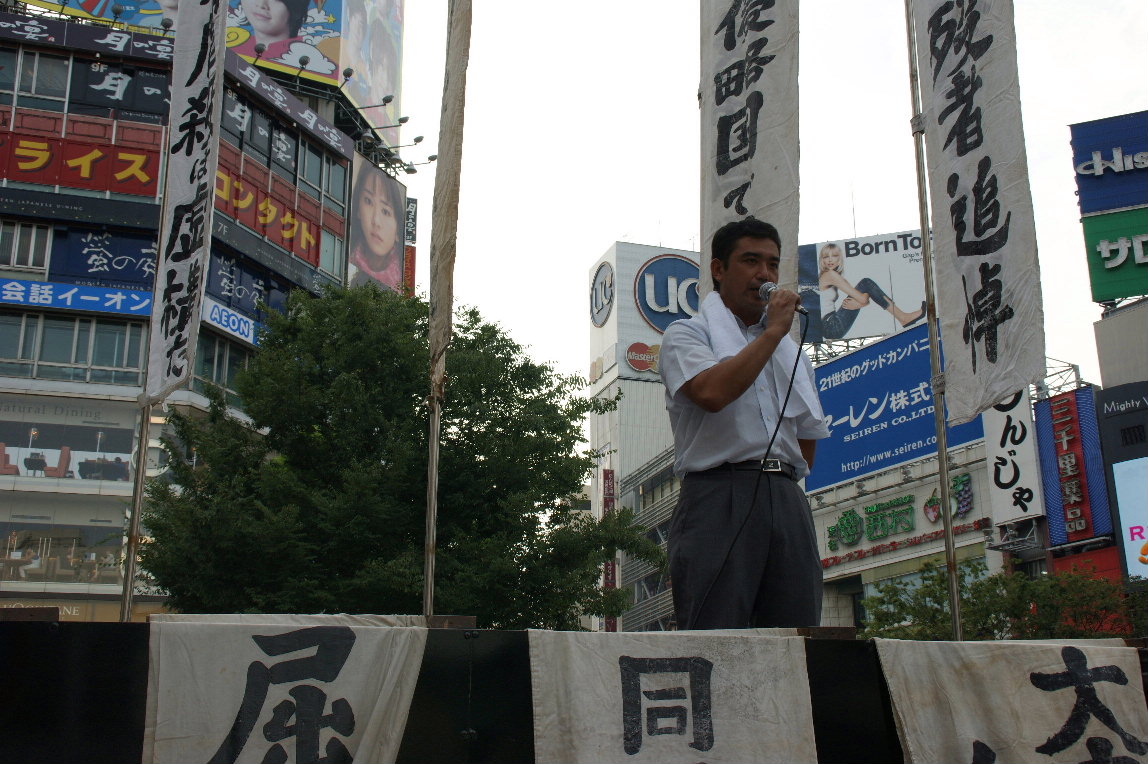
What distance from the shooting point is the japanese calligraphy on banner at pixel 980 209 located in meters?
5.97

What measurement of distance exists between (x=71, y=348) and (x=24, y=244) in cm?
270

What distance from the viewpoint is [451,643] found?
2.52 m

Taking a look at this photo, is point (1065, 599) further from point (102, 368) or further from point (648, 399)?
point (648, 399)

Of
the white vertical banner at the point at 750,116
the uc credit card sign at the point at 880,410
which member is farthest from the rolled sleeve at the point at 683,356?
the uc credit card sign at the point at 880,410

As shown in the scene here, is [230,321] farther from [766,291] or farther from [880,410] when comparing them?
[766,291]

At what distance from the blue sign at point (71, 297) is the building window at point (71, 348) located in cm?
50

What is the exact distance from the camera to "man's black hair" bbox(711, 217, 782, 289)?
11.0ft

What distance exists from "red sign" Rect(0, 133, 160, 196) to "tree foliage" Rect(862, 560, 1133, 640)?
19887mm

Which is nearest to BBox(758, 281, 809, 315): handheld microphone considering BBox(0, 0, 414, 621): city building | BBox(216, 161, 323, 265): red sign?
BBox(0, 0, 414, 621): city building

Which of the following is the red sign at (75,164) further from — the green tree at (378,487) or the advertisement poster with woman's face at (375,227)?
the green tree at (378,487)

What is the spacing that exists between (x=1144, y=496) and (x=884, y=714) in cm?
2777

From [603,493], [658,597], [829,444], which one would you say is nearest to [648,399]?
[603,493]

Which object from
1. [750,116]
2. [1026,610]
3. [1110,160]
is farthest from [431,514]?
[1110,160]

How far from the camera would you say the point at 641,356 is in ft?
186
